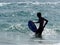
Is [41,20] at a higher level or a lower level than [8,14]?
A: higher

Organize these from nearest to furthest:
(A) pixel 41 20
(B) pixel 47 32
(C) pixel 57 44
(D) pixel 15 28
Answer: (C) pixel 57 44 < (A) pixel 41 20 < (B) pixel 47 32 < (D) pixel 15 28

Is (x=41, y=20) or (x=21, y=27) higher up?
(x=41, y=20)

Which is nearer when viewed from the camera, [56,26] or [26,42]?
[26,42]

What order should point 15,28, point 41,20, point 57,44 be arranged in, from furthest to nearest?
point 15,28 → point 41,20 → point 57,44

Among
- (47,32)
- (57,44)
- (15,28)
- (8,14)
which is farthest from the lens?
(8,14)

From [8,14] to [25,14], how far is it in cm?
144

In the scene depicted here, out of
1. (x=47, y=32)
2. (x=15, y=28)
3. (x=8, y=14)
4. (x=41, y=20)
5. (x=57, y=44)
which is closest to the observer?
(x=57, y=44)

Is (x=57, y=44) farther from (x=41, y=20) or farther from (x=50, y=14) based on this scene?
(x=50, y=14)

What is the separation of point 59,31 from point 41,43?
18.3 feet

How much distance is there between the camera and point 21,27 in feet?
74.8

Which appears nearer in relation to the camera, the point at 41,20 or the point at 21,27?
the point at 41,20

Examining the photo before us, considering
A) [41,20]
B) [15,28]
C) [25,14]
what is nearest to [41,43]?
[41,20]

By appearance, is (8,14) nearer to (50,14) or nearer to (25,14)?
(25,14)

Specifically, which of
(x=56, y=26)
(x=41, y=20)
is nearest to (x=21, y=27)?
(x=56, y=26)
